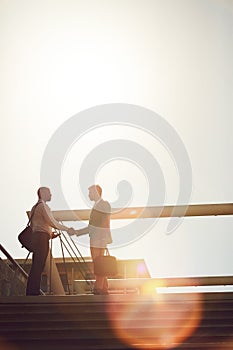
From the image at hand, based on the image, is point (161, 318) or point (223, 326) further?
point (161, 318)

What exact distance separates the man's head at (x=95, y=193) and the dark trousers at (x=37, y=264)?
895 mm

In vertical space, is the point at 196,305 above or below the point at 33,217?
below

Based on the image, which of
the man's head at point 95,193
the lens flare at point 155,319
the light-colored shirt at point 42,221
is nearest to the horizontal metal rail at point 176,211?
the man's head at point 95,193

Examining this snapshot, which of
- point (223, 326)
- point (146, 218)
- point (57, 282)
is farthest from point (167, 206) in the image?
point (223, 326)

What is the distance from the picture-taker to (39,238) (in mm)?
7809

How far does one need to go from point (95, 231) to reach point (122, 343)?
320 centimetres

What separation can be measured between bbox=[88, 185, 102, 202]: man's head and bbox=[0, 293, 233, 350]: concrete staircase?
2.17 m

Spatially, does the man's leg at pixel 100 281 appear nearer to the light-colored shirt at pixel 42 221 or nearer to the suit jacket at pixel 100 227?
the suit jacket at pixel 100 227

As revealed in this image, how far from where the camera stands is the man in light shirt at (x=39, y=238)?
7.74m

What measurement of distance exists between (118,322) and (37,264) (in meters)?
2.60

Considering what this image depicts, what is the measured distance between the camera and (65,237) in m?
10.4

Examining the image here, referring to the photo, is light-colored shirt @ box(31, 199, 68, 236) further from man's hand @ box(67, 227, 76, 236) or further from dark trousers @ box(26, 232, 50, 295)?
man's hand @ box(67, 227, 76, 236)

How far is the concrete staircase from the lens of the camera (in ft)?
16.3

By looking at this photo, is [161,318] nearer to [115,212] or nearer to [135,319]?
[135,319]
